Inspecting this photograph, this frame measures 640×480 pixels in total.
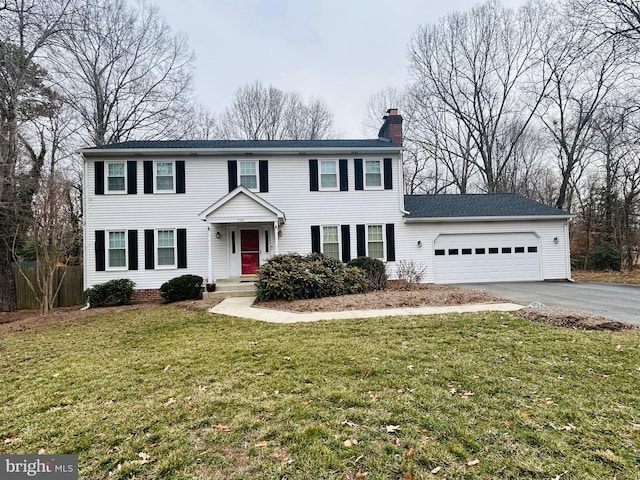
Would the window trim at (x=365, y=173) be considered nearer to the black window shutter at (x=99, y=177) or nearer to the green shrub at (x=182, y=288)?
the green shrub at (x=182, y=288)

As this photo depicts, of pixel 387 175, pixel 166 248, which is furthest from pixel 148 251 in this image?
pixel 387 175

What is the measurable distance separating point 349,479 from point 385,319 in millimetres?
4894

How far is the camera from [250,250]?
43.7 feet

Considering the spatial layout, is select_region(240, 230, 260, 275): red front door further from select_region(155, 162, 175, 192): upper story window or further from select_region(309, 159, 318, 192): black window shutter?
select_region(155, 162, 175, 192): upper story window

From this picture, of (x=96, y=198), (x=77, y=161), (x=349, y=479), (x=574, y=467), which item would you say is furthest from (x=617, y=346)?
(x=77, y=161)

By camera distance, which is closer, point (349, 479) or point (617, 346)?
point (349, 479)

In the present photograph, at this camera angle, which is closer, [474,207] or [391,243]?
[391,243]

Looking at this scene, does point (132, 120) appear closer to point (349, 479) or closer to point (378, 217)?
point (378, 217)

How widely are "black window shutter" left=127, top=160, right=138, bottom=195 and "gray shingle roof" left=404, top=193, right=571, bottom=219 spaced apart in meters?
11.1

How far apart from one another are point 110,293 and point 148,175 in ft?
15.4

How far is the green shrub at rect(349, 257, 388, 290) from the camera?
39.3ft

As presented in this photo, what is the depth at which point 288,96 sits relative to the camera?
2544 centimetres

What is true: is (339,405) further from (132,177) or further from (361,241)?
(132,177)

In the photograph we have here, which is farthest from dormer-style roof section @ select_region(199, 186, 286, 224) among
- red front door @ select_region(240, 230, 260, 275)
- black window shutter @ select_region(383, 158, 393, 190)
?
black window shutter @ select_region(383, 158, 393, 190)
